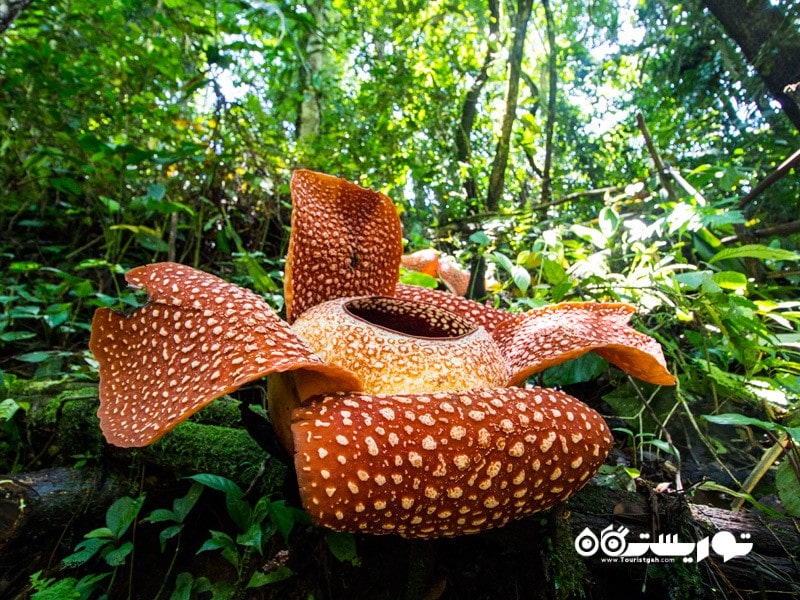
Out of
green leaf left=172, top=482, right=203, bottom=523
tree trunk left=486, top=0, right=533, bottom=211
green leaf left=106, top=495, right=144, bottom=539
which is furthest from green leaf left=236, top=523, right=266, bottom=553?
tree trunk left=486, top=0, right=533, bottom=211

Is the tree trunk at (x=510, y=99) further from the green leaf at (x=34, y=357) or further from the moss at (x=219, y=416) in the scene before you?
the green leaf at (x=34, y=357)

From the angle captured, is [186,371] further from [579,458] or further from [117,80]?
[117,80]

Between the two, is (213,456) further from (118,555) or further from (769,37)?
(769,37)

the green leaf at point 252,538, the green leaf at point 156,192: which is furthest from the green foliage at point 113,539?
the green leaf at point 156,192

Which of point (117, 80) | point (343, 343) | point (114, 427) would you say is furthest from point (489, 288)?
point (117, 80)

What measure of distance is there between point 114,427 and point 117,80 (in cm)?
338

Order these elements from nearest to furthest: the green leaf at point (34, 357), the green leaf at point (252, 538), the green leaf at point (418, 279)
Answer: the green leaf at point (252, 538) → the green leaf at point (34, 357) → the green leaf at point (418, 279)

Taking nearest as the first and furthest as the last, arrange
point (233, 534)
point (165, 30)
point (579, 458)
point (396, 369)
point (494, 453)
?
point (494, 453) < point (579, 458) < point (396, 369) < point (233, 534) < point (165, 30)

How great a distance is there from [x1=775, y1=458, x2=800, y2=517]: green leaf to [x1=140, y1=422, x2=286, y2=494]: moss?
1.66 meters

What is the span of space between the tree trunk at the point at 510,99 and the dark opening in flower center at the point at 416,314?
3.73m

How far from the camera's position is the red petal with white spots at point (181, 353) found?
1.10 meters

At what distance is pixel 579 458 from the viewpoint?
3.97 feet

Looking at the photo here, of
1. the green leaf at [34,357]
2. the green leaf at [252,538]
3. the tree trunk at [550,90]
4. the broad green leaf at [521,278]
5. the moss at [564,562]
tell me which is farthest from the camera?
the tree trunk at [550,90]

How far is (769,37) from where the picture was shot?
2928 mm
